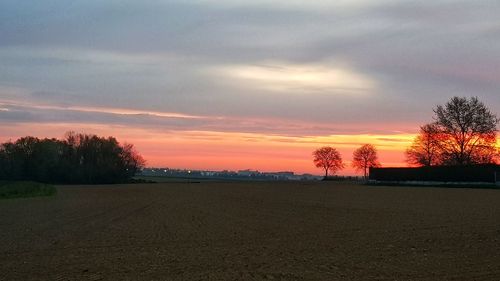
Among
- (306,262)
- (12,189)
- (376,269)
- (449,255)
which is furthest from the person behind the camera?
(12,189)

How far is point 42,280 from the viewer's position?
1284 centimetres

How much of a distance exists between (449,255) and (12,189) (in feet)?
211

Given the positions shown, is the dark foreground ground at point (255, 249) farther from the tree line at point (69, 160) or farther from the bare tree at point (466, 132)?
the tree line at point (69, 160)

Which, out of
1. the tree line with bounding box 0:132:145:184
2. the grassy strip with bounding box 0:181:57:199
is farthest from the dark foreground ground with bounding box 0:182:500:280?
the tree line with bounding box 0:132:145:184

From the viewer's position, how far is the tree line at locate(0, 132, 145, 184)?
467ft

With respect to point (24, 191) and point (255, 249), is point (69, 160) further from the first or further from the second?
point (255, 249)

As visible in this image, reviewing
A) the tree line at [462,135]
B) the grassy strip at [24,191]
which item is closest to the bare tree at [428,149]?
the tree line at [462,135]

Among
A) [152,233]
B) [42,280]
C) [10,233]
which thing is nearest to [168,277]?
[42,280]

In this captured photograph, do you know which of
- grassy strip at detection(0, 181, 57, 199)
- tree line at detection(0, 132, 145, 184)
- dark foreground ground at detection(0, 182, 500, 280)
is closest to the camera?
dark foreground ground at detection(0, 182, 500, 280)

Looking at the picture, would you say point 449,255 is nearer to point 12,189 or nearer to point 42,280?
point 42,280

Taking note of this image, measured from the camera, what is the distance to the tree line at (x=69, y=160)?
142 meters

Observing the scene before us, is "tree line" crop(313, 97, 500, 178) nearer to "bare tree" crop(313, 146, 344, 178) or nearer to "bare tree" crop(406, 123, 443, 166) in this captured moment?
"bare tree" crop(406, 123, 443, 166)

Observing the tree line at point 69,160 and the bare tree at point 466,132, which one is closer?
the bare tree at point 466,132

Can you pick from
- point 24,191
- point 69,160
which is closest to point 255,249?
point 24,191
